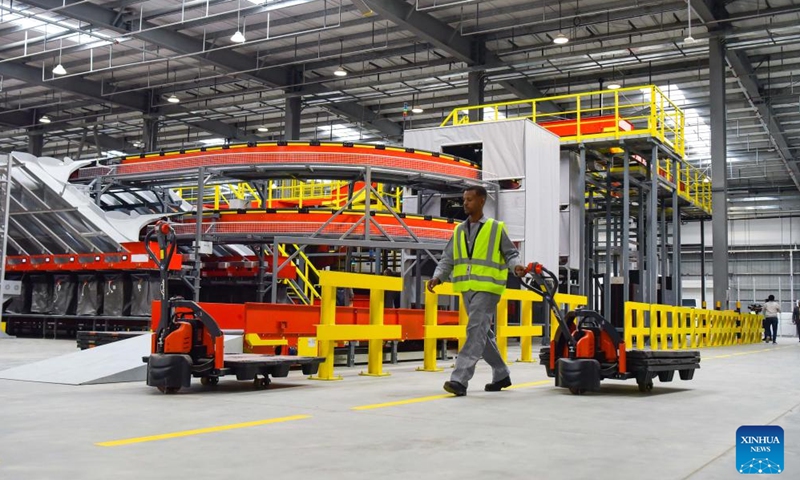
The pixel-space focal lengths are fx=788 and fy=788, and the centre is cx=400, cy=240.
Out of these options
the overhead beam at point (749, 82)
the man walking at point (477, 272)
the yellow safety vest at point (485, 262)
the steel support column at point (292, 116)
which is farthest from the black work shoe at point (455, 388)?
the steel support column at point (292, 116)

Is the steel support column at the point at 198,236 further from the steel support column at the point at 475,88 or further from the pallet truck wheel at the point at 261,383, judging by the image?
the steel support column at the point at 475,88

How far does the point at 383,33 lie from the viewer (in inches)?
1071

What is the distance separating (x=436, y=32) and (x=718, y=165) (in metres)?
9.78

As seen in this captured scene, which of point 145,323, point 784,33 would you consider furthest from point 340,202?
point 784,33

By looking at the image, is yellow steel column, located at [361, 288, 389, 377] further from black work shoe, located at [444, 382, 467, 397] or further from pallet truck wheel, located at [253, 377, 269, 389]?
black work shoe, located at [444, 382, 467, 397]

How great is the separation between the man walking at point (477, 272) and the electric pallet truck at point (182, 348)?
170 centimetres

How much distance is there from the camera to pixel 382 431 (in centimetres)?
455

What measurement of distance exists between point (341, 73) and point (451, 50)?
465cm

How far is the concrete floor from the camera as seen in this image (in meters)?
3.44

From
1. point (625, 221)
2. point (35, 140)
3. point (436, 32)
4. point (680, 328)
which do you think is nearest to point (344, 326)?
point (680, 328)

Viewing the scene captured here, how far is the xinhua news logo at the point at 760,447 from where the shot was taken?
286cm

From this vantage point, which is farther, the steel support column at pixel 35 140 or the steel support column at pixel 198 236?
the steel support column at pixel 35 140

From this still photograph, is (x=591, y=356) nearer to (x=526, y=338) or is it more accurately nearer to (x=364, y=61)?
(x=526, y=338)

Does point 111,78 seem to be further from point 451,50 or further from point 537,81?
point 537,81
